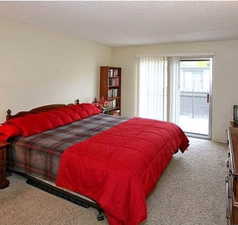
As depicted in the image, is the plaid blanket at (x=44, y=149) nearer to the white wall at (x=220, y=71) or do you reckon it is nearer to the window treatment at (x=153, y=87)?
the window treatment at (x=153, y=87)

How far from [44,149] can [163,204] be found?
1575 millimetres

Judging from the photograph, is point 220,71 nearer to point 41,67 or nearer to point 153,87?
point 153,87

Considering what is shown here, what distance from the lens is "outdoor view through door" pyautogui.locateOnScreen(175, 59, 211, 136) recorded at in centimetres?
506

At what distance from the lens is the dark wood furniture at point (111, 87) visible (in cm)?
531

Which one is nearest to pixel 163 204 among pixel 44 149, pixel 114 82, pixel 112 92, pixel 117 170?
pixel 117 170

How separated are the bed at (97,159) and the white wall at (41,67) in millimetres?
339

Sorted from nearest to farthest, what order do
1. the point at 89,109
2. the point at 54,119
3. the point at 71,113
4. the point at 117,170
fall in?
1. the point at 117,170
2. the point at 54,119
3. the point at 71,113
4. the point at 89,109

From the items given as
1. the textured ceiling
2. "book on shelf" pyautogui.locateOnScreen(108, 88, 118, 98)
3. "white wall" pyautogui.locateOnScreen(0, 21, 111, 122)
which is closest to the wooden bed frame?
"white wall" pyautogui.locateOnScreen(0, 21, 111, 122)

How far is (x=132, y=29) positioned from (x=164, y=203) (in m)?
2.80

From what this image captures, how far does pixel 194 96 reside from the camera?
17.4 ft

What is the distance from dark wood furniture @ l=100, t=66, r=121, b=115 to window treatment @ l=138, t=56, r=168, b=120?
604 millimetres

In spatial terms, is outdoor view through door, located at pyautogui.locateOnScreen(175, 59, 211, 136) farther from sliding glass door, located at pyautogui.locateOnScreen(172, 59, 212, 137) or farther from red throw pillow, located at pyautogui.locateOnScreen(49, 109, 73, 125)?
red throw pillow, located at pyautogui.locateOnScreen(49, 109, 73, 125)

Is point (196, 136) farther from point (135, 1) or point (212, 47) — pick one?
point (135, 1)

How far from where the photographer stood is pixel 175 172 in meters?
3.26
